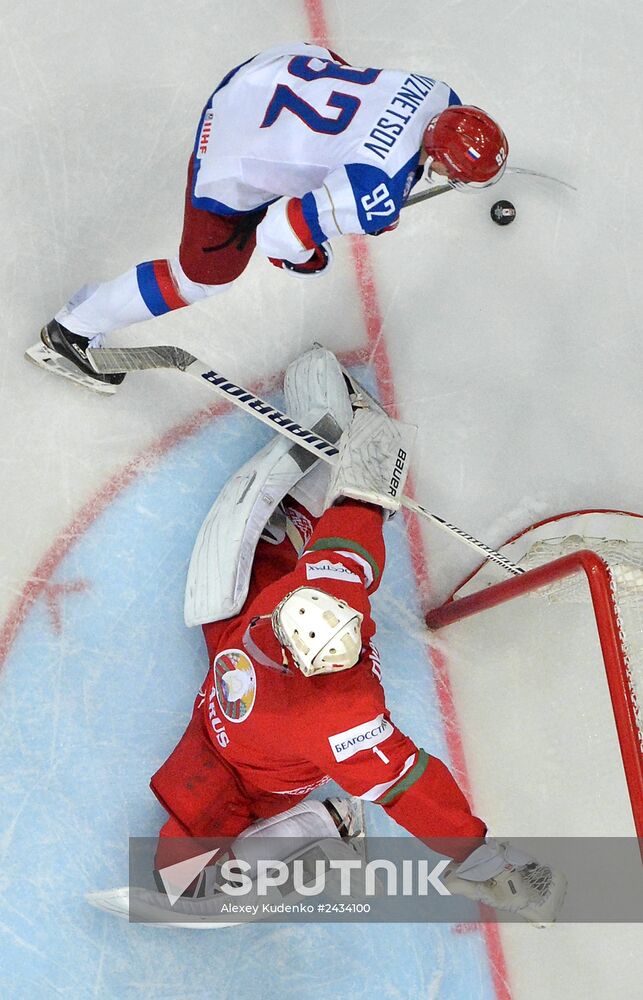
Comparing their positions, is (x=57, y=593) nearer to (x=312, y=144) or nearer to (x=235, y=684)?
(x=235, y=684)

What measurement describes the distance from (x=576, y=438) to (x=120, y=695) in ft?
5.40

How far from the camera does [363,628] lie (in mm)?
2420

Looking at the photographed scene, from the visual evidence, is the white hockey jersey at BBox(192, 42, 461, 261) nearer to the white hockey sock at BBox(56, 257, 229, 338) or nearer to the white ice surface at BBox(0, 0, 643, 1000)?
the white hockey sock at BBox(56, 257, 229, 338)

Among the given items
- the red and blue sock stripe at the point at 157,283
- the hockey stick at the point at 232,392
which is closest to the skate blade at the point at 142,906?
the hockey stick at the point at 232,392

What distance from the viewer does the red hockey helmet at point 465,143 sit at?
2189mm

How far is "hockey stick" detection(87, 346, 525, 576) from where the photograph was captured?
2.84 m

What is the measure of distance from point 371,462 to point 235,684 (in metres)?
0.68

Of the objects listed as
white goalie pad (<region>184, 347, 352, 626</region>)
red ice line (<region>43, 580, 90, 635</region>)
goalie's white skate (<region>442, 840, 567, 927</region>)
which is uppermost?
white goalie pad (<region>184, 347, 352, 626</region>)

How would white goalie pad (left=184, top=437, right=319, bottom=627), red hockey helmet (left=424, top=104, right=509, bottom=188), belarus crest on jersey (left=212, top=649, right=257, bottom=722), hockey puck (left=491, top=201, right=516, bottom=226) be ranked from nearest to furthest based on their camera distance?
red hockey helmet (left=424, top=104, right=509, bottom=188) → belarus crest on jersey (left=212, top=649, right=257, bottom=722) → white goalie pad (left=184, top=437, right=319, bottom=627) → hockey puck (left=491, top=201, right=516, bottom=226)

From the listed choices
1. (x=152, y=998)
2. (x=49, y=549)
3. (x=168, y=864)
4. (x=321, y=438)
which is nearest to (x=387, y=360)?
(x=321, y=438)

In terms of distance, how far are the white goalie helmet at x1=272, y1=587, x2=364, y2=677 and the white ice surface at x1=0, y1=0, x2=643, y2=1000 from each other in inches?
36.0

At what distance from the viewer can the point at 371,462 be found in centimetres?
271

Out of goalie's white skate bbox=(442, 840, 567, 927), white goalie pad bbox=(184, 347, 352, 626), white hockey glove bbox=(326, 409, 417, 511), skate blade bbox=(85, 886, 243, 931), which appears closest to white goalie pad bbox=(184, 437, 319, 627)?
white goalie pad bbox=(184, 347, 352, 626)

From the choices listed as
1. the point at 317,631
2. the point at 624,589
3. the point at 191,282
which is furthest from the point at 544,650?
the point at 191,282
